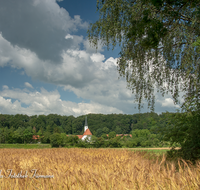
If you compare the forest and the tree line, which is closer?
the forest

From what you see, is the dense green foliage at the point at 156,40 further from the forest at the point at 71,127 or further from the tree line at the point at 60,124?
the tree line at the point at 60,124

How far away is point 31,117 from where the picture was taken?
132 meters

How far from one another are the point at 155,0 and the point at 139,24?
83 centimetres

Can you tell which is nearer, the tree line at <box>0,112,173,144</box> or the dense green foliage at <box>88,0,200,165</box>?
the dense green foliage at <box>88,0,200,165</box>

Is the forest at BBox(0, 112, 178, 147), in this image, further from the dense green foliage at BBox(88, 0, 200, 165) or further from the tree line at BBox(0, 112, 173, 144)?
the dense green foliage at BBox(88, 0, 200, 165)

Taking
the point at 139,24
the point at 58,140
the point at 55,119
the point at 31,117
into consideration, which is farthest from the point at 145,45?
the point at 31,117

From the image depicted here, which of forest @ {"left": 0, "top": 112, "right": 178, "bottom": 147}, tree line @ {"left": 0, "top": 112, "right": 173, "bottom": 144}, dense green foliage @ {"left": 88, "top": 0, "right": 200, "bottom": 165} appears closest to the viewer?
dense green foliage @ {"left": 88, "top": 0, "right": 200, "bottom": 165}

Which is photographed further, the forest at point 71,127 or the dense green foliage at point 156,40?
the forest at point 71,127

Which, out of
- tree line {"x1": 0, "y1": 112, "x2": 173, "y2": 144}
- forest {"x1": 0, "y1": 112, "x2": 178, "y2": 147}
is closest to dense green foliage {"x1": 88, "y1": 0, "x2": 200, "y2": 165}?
forest {"x1": 0, "y1": 112, "x2": 178, "y2": 147}

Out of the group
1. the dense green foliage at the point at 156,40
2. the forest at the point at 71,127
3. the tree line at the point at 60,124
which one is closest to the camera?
the dense green foliage at the point at 156,40

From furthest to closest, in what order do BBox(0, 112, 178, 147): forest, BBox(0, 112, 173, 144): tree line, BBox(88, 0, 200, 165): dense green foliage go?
BBox(0, 112, 173, 144): tree line < BBox(0, 112, 178, 147): forest < BBox(88, 0, 200, 165): dense green foliage

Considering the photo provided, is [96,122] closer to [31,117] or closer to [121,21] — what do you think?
[31,117]

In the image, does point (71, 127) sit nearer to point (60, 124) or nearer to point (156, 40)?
point (60, 124)

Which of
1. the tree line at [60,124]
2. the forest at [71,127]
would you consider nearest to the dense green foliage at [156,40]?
the forest at [71,127]
